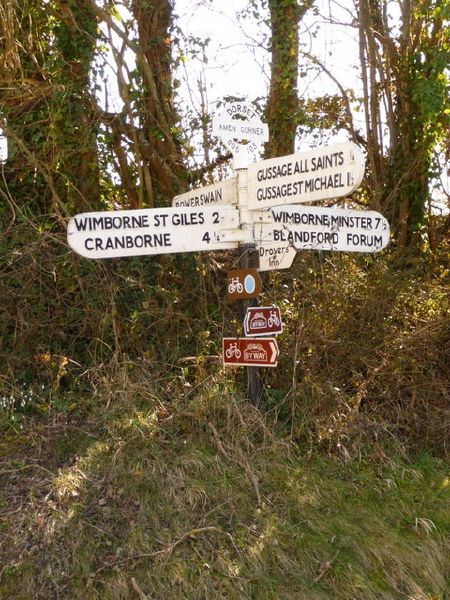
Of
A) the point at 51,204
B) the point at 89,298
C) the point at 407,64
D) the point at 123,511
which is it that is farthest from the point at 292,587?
the point at 407,64

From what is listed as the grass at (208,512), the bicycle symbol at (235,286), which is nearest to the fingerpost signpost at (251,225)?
the bicycle symbol at (235,286)

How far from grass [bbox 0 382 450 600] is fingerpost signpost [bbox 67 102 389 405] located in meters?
0.66

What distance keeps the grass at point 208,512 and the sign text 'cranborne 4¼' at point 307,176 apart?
5.31 ft

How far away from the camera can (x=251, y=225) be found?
5.64 meters

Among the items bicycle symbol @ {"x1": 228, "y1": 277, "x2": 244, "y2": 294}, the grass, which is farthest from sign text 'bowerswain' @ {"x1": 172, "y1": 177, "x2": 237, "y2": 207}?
the grass

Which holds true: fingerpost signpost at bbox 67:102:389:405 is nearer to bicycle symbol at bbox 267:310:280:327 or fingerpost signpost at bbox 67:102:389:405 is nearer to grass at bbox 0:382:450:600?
bicycle symbol at bbox 267:310:280:327

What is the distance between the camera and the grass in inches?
177

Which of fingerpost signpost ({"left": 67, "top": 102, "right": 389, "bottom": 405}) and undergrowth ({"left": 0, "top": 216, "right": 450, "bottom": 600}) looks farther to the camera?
fingerpost signpost ({"left": 67, "top": 102, "right": 389, "bottom": 405})

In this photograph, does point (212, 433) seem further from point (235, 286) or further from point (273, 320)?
point (235, 286)

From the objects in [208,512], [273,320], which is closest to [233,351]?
[273,320]

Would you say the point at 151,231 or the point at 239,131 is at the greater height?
the point at 239,131

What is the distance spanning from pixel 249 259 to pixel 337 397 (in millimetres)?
1435

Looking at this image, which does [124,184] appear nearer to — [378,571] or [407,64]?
[407,64]

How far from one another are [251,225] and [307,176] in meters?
0.66
